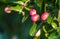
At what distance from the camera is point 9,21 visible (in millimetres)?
1840

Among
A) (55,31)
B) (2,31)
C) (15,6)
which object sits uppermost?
(15,6)

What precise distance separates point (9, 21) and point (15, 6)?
0.73 metres

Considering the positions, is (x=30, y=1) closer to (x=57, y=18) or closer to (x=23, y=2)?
(x=23, y=2)

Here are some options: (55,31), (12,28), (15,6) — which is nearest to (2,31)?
(12,28)

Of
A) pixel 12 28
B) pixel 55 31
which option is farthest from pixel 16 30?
pixel 55 31

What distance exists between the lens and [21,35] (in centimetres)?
181

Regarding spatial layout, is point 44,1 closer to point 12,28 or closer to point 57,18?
point 57,18

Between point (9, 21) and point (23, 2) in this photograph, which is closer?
point (23, 2)

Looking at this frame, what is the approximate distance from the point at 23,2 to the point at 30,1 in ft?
0.13

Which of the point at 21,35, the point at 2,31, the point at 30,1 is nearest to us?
the point at 30,1

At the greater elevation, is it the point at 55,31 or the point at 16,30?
the point at 55,31

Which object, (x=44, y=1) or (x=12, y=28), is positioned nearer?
(x=44, y=1)

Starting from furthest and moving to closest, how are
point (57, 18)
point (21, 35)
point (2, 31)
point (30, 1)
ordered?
1. point (2, 31)
2. point (21, 35)
3. point (30, 1)
4. point (57, 18)

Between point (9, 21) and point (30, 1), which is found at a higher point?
point (30, 1)
